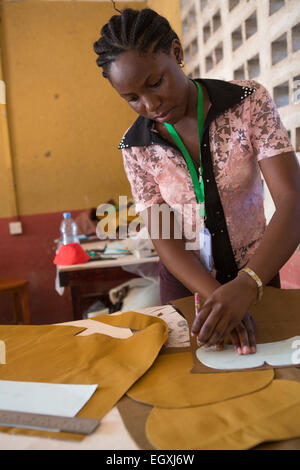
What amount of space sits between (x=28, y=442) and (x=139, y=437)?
169mm

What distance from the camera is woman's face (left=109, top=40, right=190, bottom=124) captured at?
98cm

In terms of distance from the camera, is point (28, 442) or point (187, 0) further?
point (187, 0)

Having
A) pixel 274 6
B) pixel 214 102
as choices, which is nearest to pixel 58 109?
pixel 274 6

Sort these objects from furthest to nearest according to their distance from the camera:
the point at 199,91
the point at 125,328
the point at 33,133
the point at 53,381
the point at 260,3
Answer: the point at 33,133, the point at 260,3, the point at 199,91, the point at 125,328, the point at 53,381

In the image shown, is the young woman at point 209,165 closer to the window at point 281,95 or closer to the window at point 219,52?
the window at point 281,95

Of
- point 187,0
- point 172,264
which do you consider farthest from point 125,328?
point 187,0

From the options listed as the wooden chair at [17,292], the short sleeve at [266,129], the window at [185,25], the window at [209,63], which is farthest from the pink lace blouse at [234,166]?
the wooden chair at [17,292]

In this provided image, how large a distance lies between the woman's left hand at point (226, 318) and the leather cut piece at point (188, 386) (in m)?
0.09

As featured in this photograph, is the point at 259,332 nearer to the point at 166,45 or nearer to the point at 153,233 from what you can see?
the point at 153,233

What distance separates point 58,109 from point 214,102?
301 cm

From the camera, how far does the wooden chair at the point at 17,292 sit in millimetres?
3510

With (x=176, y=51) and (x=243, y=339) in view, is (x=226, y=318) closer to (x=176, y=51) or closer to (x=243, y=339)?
(x=243, y=339)

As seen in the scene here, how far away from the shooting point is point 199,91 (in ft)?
4.03

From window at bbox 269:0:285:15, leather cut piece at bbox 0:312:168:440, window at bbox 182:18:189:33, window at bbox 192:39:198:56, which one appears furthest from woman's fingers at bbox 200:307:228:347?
window at bbox 182:18:189:33
